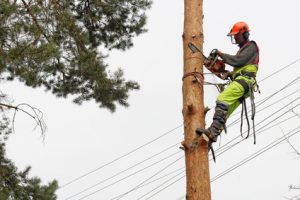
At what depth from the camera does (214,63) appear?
16.4ft

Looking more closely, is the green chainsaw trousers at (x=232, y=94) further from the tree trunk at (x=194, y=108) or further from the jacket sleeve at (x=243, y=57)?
the tree trunk at (x=194, y=108)

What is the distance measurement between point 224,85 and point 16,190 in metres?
6.61

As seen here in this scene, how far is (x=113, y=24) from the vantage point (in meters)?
10.5

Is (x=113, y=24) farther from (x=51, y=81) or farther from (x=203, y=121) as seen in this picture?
(x=203, y=121)

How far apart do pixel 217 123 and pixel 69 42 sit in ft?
17.1

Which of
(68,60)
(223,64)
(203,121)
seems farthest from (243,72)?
(68,60)

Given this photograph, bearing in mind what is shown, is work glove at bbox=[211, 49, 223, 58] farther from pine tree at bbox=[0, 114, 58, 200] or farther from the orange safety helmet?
pine tree at bbox=[0, 114, 58, 200]

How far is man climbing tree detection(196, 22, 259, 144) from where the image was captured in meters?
4.75

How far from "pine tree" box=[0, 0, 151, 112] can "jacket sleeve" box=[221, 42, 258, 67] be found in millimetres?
3457

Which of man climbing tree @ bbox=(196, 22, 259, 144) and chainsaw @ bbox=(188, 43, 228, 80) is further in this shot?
chainsaw @ bbox=(188, 43, 228, 80)

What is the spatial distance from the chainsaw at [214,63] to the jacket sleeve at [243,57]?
9 cm

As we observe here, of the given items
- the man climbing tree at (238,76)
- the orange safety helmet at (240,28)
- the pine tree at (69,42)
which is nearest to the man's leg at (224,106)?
the man climbing tree at (238,76)

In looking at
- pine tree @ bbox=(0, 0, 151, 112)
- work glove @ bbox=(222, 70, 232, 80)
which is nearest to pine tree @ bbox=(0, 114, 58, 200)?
pine tree @ bbox=(0, 0, 151, 112)

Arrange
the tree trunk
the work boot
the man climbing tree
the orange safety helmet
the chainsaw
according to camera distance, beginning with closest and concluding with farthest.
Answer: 1. the tree trunk
2. the work boot
3. the man climbing tree
4. the chainsaw
5. the orange safety helmet
